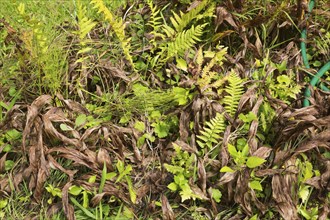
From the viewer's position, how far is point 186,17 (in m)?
3.23

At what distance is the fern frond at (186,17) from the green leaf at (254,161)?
3.40ft

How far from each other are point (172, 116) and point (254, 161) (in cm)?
61

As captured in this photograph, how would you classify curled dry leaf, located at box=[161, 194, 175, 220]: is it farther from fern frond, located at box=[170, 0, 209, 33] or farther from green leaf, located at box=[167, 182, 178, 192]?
fern frond, located at box=[170, 0, 209, 33]

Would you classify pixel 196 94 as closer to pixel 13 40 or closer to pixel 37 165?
pixel 37 165

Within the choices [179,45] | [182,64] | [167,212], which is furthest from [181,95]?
[167,212]

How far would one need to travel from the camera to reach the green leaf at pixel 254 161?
2.64 meters

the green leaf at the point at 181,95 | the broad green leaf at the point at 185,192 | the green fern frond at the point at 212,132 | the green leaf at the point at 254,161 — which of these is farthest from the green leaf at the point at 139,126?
the green leaf at the point at 254,161

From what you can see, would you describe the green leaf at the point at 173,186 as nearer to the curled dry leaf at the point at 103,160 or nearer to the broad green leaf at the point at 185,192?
the broad green leaf at the point at 185,192

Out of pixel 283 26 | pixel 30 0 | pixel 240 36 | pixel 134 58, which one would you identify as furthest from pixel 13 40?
pixel 283 26

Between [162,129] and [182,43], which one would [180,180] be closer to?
[162,129]

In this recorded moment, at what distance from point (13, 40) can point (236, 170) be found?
1.64 metres

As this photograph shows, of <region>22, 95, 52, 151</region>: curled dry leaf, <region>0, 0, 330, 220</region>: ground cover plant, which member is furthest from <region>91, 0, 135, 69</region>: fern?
<region>22, 95, 52, 151</region>: curled dry leaf

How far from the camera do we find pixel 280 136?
9.23 ft

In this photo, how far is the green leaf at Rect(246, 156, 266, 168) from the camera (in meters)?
2.64
